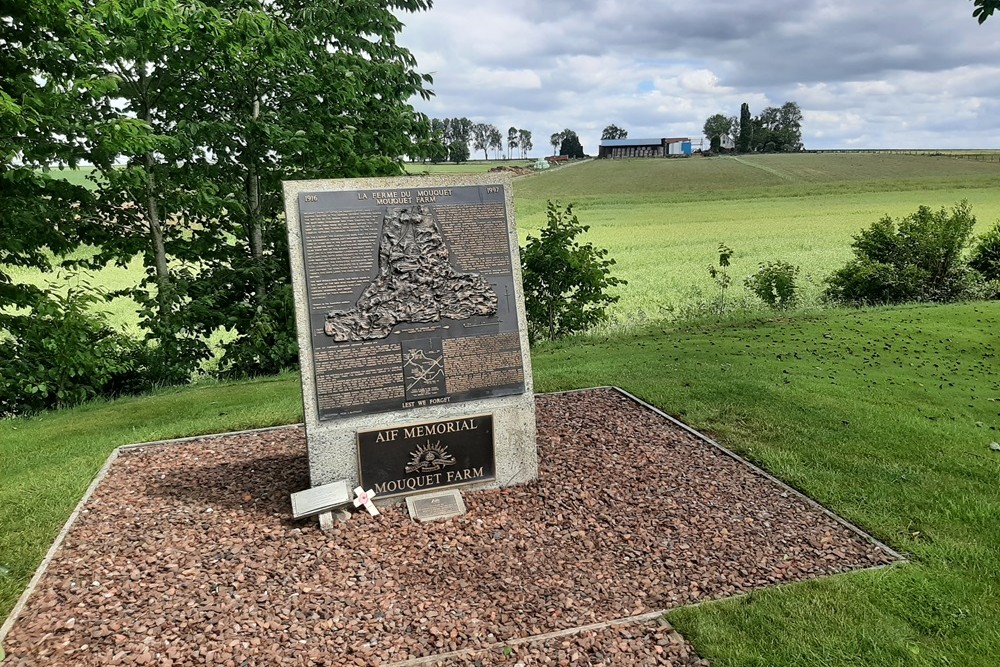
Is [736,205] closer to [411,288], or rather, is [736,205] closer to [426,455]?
[411,288]

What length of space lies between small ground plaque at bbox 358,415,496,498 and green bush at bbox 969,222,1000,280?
725 inches

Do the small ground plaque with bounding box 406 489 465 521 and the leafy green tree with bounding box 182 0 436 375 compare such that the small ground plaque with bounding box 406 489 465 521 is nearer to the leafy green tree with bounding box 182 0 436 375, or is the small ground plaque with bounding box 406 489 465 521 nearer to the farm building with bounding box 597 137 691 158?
the leafy green tree with bounding box 182 0 436 375

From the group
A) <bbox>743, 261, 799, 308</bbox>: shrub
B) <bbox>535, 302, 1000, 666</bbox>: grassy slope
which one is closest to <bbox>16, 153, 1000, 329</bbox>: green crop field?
<bbox>743, 261, 799, 308</bbox>: shrub

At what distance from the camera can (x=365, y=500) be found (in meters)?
5.98

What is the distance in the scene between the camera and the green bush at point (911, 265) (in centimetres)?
1727

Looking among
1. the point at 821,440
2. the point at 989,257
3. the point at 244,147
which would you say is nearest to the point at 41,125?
the point at 244,147

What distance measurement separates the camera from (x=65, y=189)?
10.4m

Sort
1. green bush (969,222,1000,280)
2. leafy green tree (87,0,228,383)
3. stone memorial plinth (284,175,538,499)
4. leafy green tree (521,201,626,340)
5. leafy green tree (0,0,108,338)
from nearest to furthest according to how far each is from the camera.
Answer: stone memorial plinth (284,175,538,499), leafy green tree (0,0,108,338), leafy green tree (87,0,228,383), leafy green tree (521,201,626,340), green bush (969,222,1000,280)

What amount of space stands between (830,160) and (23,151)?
88927mm

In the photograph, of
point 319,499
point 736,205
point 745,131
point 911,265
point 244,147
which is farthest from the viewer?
point 745,131

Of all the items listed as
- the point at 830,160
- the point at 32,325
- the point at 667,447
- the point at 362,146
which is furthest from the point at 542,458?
the point at 830,160

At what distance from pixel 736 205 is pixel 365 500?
48167mm

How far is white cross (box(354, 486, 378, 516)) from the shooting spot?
595cm

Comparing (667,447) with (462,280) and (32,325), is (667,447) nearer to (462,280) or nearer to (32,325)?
(462,280)
